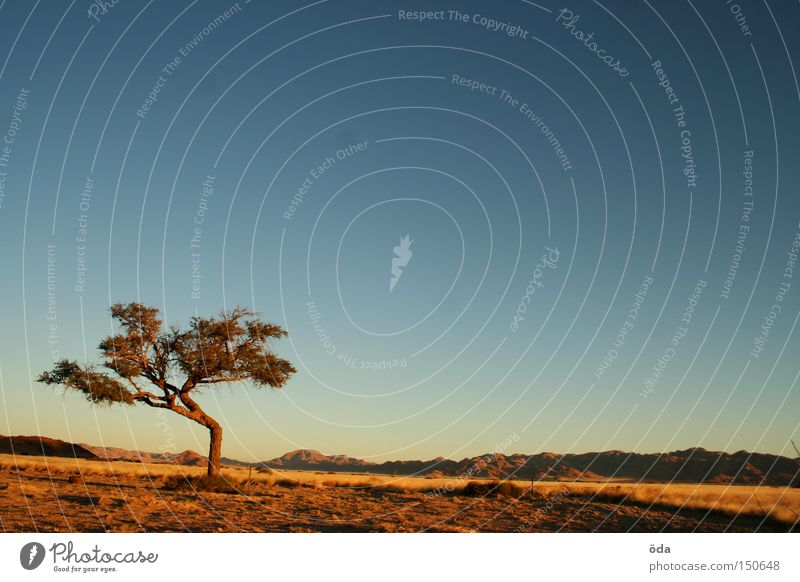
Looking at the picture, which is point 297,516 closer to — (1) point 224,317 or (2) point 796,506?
(1) point 224,317

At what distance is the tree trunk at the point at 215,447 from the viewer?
29.8 meters

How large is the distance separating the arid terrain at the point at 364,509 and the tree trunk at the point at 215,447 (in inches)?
56.9

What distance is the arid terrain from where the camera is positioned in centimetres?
1886
